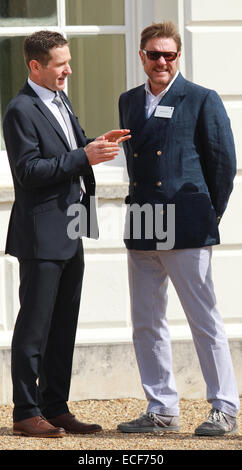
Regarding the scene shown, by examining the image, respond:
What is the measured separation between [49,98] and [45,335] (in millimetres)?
1173

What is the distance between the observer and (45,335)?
5801mm

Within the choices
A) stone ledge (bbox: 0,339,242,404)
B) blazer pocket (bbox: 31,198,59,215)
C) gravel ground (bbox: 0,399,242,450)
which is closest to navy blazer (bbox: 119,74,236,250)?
blazer pocket (bbox: 31,198,59,215)

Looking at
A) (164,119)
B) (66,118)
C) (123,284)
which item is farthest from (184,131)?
(123,284)

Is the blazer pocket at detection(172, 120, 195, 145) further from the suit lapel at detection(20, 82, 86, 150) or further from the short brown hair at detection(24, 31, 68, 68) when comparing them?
the short brown hair at detection(24, 31, 68, 68)

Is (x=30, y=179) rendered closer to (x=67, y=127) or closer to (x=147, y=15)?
(x=67, y=127)

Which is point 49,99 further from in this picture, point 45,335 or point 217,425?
Answer: point 217,425

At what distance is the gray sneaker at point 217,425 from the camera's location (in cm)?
579

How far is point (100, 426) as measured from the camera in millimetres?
6031

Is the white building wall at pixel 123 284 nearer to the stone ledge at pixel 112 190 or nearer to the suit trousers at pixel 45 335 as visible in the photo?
the stone ledge at pixel 112 190

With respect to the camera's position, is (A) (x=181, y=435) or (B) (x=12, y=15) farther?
(B) (x=12, y=15)

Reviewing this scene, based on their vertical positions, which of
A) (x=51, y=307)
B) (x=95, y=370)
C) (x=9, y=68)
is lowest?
(x=95, y=370)

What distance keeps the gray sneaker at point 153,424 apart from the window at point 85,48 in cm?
211

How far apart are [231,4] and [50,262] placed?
217cm

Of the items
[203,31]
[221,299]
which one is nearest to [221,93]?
[203,31]
